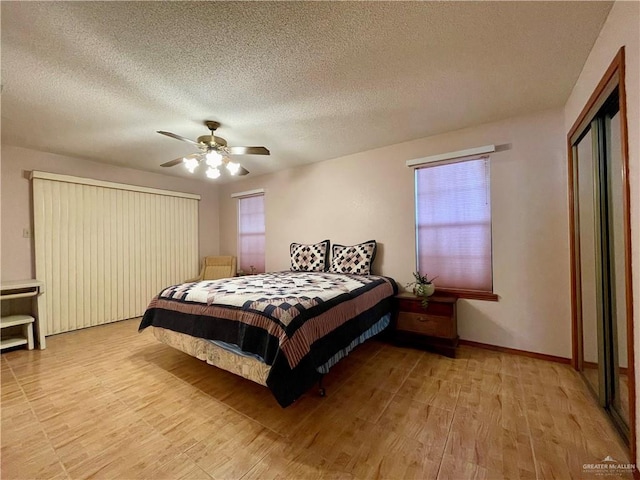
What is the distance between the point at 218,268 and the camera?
483 cm

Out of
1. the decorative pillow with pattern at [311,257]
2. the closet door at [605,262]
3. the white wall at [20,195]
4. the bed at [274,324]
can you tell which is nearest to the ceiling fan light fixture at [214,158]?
the bed at [274,324]

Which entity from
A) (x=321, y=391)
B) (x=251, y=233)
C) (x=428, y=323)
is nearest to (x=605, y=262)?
(x=428, y=323)

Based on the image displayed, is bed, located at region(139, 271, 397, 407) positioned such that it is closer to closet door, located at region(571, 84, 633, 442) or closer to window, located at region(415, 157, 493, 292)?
window, located at region(415, 157, 493, 292)

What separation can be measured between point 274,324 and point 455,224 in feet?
7.68

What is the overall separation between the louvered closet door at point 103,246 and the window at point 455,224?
4050 mm

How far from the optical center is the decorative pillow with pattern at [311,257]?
12.1 feet

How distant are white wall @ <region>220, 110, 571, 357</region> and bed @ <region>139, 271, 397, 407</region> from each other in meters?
1.01

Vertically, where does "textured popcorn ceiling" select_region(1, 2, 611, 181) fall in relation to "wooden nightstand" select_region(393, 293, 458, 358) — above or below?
above

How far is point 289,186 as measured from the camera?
4.31 m

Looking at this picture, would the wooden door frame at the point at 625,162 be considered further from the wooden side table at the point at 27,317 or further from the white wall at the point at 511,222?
the wooden side table at the point at 27,317

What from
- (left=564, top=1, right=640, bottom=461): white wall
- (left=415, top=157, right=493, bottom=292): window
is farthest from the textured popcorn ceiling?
(left=415, top=157, right=493, bottom=292): window

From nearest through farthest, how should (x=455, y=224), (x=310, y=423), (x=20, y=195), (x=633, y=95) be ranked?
(x=633, y=95), (x=310, y=423), (x=455, y=224), (x=20, y=195)

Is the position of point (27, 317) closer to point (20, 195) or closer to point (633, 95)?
point (20, 195)

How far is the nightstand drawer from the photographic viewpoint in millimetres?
2561
